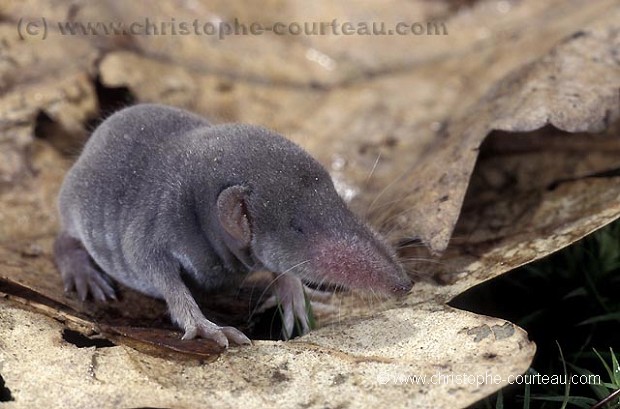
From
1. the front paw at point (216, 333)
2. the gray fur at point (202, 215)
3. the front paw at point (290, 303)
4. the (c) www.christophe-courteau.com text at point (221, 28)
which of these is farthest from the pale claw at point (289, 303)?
the (c) www.christophe-courteau.com text at point (221, 28)

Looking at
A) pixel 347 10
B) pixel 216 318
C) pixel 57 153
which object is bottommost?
pixel 216 318

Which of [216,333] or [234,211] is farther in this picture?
[234,211]

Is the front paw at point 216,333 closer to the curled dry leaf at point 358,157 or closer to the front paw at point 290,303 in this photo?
the curled dry leaf at point 358,157

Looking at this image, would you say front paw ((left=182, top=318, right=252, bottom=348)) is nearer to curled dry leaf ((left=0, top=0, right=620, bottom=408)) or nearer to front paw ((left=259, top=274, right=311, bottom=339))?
curled dry leaf ((left=0, top=0, right=620, bottom=408))

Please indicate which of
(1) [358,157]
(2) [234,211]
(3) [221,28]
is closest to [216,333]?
(2) [234,211]

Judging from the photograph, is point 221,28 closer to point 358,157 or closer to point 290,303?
point 358,157

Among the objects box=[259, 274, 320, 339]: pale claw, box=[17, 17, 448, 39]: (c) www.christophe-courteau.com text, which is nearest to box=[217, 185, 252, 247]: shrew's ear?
box=[259, 274, 320, 339]: pale claw

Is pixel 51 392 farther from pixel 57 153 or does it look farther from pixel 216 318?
pixel 57 153

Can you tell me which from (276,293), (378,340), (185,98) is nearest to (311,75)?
(185,98)
